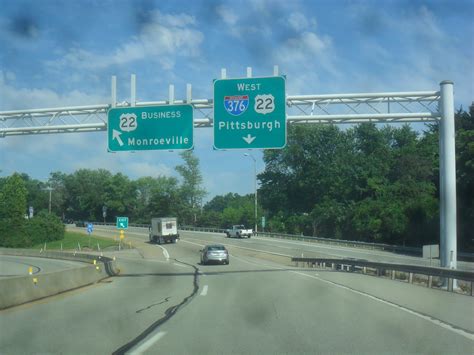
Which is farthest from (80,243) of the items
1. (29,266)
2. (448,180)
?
(448,180)

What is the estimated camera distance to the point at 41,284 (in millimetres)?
16922

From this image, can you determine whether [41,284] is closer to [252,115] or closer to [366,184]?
[252,115]

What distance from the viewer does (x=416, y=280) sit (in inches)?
930

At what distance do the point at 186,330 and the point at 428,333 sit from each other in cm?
431

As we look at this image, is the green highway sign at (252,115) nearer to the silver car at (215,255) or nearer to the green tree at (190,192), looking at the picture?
the silver car at (215,255)

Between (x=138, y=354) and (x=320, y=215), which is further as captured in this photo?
(x=320, y=215)

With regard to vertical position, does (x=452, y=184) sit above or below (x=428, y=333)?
above

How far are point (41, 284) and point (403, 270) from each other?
13.8 metres

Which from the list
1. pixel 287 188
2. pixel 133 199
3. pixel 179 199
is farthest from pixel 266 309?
pixel 133 199

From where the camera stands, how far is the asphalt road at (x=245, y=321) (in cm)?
895

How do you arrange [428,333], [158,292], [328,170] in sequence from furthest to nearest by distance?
[328,170] < [158,292] < [428,333]

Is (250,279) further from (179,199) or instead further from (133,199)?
(133,199)

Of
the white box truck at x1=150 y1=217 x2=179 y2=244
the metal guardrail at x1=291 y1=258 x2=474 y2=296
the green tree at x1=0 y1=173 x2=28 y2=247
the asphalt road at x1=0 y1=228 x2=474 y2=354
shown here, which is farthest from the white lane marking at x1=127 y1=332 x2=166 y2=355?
the green tree at x1=0 y1=173 x2=28 y2=247

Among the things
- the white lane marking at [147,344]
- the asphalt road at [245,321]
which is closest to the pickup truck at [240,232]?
the asphalt road at [245,321]
